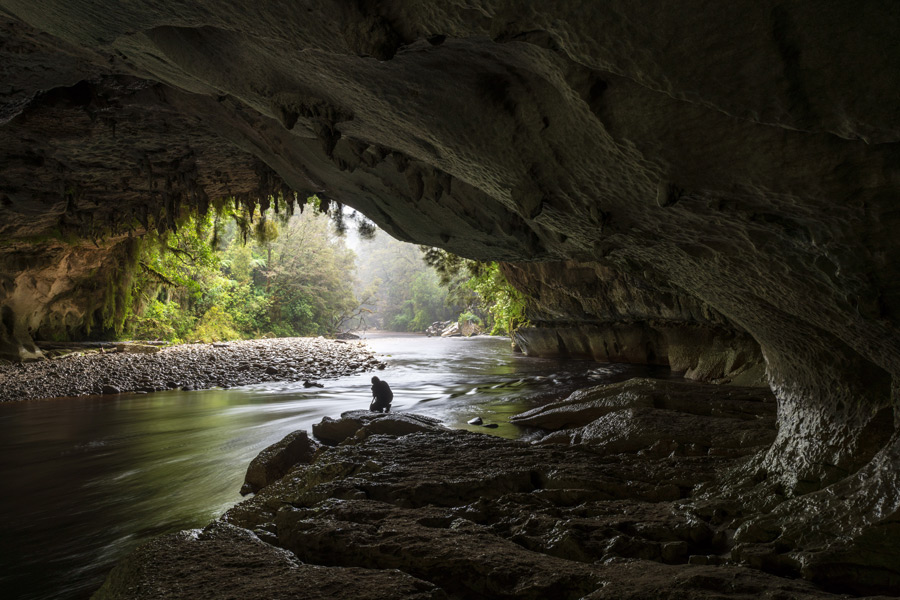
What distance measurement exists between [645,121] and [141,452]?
247 inches

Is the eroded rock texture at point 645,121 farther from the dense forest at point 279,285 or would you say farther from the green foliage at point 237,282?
the green foliage at point 237,282

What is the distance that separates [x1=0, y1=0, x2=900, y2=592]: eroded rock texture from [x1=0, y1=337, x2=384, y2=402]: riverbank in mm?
6226

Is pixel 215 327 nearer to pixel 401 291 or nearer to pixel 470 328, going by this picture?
pixel 470 328

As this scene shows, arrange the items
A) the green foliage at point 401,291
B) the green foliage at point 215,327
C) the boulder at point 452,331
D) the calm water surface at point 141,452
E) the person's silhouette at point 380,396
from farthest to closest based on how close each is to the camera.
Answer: the green foliage at point 401,291 → the boulder at point 452,331 → the green foliage at point 215,327 → the person's silhouette at point 380,396 → the calm water surface at point 141,452

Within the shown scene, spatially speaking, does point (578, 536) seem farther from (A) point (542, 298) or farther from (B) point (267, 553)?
(A) point (542, 298)

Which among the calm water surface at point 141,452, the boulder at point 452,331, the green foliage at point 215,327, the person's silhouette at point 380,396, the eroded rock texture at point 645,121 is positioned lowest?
the boulder at point 452,331

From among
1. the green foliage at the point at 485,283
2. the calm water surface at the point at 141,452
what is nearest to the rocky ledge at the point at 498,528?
the calm water surface at the point at 141,452

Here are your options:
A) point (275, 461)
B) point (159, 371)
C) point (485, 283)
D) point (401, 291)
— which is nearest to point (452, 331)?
point (401, 291)

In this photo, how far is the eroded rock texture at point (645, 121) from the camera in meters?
1.21

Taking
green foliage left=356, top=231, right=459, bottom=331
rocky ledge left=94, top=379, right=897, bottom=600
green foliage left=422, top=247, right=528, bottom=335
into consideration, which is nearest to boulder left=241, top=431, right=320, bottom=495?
rocky ledge left=94, top=379, right=897, bottom=600

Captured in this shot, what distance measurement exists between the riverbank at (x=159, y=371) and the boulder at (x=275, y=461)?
7051 mm

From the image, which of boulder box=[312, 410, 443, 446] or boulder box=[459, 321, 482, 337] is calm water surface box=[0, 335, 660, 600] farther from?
boulder box=[459, 321, 482, 337]

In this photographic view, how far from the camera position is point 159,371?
11.0 meters

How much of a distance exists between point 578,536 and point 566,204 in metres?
1.89
